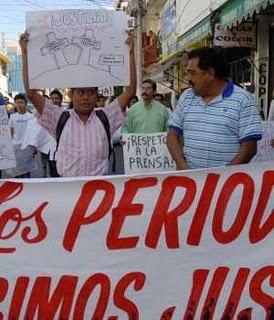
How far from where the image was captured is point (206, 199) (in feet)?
10.7

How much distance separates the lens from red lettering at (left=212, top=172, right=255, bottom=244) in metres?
3.25

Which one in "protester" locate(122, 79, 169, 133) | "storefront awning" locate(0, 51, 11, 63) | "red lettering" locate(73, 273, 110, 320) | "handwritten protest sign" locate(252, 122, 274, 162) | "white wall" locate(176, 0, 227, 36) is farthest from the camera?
"storefront awning" locate(0, 51, 11, 63)

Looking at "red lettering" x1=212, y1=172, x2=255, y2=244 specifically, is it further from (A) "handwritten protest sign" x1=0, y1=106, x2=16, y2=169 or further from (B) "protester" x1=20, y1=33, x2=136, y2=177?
(A) "handwritten protest sign" x1=0, y1=106, x2=16, y2=169

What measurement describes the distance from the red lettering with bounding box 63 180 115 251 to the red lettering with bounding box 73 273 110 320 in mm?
197

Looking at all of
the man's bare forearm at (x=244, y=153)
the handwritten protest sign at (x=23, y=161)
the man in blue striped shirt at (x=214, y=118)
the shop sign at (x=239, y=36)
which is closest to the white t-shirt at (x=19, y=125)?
the handwritten protest sign at (x=23, y=161)

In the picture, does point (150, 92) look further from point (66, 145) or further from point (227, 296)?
point (227, 296)

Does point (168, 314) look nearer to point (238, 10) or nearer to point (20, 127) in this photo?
point (20, 127)

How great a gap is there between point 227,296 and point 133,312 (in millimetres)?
470

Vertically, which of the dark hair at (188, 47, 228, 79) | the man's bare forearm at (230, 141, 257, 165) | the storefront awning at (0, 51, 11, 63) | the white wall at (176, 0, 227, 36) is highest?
the storefront awning at (0, 51, 11, 63)

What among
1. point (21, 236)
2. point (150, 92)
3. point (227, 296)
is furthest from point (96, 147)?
point (150, 92)

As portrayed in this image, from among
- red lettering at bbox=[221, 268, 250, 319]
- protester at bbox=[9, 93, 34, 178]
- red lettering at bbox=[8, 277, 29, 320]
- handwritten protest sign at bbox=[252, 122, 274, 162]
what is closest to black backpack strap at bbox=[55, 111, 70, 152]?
red lettering at bbox=[8, 277, 29, 320]

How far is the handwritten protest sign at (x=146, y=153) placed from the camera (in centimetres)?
654

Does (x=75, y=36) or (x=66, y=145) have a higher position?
(x=75, y=36)

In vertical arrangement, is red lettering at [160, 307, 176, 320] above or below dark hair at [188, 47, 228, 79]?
below
